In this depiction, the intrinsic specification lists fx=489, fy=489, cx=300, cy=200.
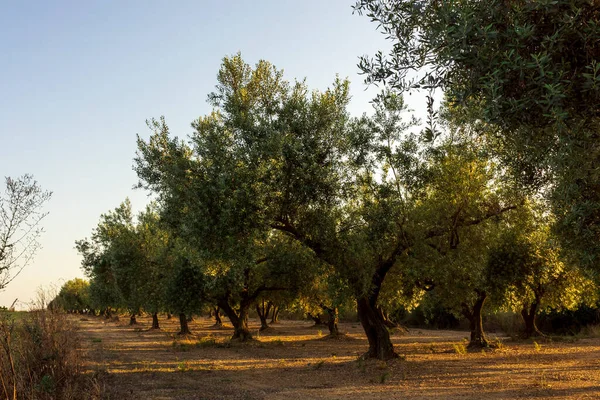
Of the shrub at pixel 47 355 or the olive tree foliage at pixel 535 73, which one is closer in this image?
the olive tree foliage at pixel 535 73

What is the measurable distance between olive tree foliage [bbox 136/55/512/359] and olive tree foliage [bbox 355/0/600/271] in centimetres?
1068

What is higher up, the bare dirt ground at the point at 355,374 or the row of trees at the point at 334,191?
the row of trees at the point at 334,191

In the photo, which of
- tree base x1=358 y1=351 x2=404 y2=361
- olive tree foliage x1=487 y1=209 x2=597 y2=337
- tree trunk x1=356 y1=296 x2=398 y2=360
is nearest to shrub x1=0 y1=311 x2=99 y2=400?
tree trunk x1=356 y1=296 x2=398 y2=360

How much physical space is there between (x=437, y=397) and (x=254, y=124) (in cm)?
1244

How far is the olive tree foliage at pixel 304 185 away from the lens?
1934cm

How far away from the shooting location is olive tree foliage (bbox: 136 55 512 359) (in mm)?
→ 19344

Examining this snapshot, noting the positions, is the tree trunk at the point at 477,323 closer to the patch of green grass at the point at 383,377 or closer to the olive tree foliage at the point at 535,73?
the patch of green grass at the point at 383,377

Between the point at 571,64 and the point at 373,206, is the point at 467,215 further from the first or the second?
the point at 571,64

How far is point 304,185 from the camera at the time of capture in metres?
20.1

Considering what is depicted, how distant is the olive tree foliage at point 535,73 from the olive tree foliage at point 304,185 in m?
10.7

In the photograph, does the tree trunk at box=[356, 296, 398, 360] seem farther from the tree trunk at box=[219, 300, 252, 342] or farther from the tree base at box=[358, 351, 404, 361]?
the tree trunk at box=[219, 300, 252, 342]

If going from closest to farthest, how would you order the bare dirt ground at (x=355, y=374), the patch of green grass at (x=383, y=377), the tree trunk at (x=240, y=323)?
the bare dirt ground at (x=355, y=374) → the patch of green grass at (x=383, y=377) → the tree trunk at (x=240, y=323)

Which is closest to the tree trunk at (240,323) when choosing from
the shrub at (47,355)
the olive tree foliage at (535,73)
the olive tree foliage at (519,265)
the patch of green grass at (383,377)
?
the olive tree foliage at (519,265)

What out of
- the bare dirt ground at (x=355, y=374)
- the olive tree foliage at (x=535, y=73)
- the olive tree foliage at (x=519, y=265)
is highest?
the olive tree foliage at (x=535, y=73)
